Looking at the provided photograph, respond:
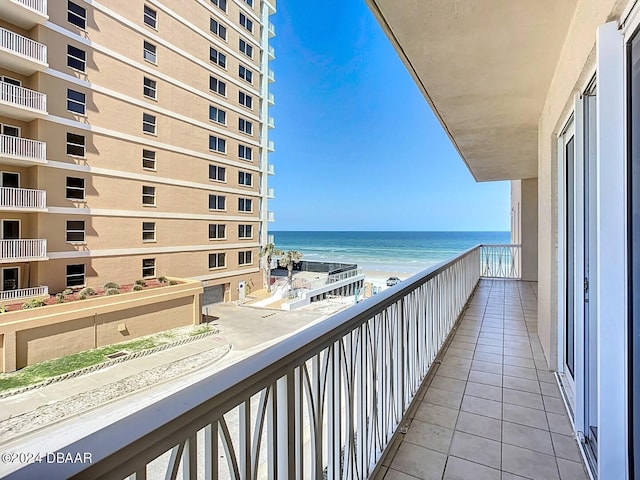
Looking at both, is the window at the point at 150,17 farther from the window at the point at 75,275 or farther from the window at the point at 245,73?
the window at the point at 75,275

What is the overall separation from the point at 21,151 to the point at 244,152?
8.41m

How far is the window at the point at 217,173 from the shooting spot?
1344 centimetres

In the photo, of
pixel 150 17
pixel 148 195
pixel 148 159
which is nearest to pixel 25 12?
pixel 150 17

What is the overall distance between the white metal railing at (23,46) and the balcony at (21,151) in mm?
2036

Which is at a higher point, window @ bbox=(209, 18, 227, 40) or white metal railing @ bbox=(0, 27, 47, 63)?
window @ bbox=(209, 18, 227, 40)

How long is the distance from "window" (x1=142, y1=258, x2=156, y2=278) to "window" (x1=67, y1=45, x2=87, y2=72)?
20.1 ft

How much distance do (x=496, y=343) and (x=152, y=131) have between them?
12.2 m

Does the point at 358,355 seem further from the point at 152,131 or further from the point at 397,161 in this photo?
the point at 397,161

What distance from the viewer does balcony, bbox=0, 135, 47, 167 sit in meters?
7.45

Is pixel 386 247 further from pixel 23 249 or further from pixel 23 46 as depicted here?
pixel 23 46

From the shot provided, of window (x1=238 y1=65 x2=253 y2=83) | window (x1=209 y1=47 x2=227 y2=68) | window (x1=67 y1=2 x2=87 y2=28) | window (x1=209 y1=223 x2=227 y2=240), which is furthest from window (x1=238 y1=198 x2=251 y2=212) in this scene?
window (x1=67 y1=2 x2=87 y2=28)

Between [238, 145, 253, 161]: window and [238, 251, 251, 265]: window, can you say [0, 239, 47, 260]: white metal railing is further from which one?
[238, 145, 253, 161]: window

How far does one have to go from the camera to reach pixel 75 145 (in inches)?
364

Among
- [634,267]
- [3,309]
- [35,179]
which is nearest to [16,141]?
[35,179]
